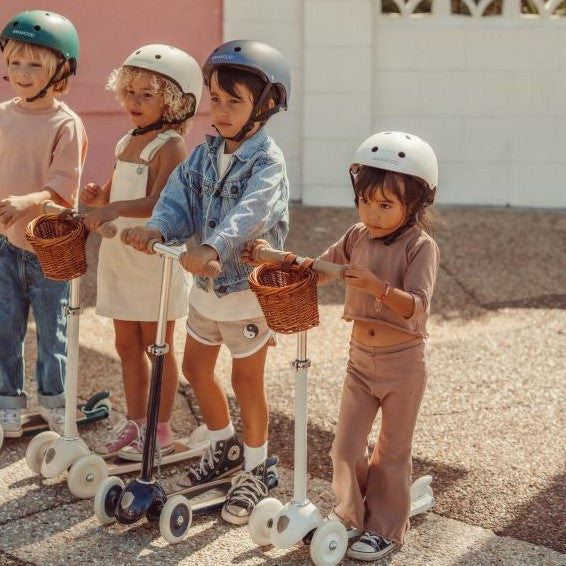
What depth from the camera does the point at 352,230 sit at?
4.20 m

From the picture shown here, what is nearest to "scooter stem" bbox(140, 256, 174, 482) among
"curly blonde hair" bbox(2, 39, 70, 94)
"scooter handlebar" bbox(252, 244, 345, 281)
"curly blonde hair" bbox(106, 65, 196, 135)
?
"scooter handlebar" bbox(252, 244, 345, 281)

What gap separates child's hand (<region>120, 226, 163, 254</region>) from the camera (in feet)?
13.8

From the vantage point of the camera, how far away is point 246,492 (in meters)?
4.45

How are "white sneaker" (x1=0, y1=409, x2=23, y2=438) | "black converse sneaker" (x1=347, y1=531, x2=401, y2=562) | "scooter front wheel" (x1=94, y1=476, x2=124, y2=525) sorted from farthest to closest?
1. "white sneaker" (x1=0, y1=409, x2=23, y2=438)
2. "scooter front wheel" (x1=94, y1=476, x2=124, y2=525)
3. "black converse sneaker" (x1=347, y1=531, x2=401, y2=562)

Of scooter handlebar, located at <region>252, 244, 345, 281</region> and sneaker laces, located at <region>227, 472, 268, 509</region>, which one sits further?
sneaker laces, located at <region>227, 472, 268, 509</region>

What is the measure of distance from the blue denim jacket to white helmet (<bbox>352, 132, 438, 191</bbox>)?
0.40m

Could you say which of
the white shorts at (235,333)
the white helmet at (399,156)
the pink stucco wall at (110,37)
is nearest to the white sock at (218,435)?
the white shorts at (235,333)

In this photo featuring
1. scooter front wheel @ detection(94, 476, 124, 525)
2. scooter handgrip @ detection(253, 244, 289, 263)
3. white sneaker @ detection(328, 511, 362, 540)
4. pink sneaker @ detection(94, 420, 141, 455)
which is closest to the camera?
scooter handgrip @ detection(253, 244, 289, 263)

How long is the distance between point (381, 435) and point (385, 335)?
362mm

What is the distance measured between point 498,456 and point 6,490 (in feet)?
6.38

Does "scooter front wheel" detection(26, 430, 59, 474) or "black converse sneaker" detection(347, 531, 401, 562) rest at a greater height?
"scooter front wheel" detection(26, 430, 59, 474)

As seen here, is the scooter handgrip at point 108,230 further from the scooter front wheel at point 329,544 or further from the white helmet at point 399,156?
the scooter front wheel at point 329,544

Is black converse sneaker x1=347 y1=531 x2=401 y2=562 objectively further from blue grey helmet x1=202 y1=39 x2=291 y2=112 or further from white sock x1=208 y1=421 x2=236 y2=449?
blue grey helmet x1=202 y1=39 x2=291 y2=112

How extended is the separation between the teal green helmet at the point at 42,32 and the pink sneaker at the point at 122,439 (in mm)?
1508
